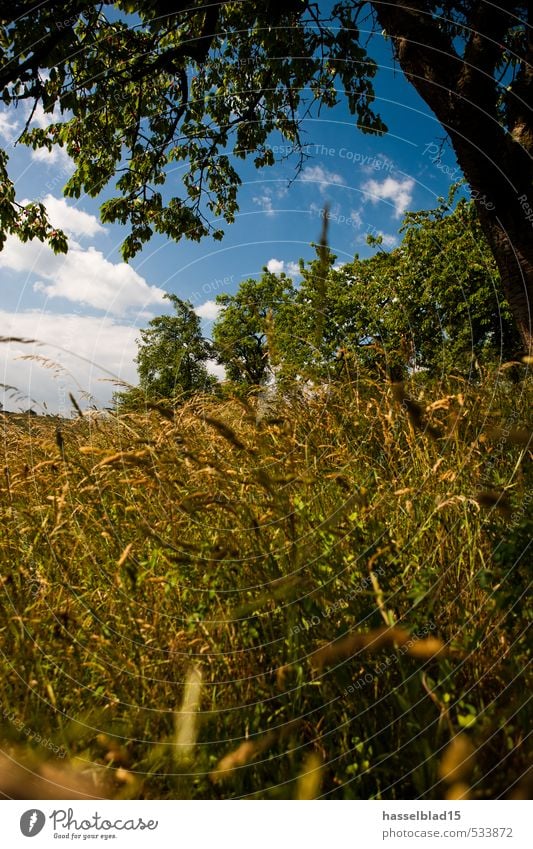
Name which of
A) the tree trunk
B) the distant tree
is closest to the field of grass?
the tree trunk

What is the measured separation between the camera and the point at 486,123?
609cm

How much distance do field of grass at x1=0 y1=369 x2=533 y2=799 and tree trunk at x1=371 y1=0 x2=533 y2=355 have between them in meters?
4.41

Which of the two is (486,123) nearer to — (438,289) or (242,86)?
(242,86)

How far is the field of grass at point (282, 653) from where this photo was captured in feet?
4.87

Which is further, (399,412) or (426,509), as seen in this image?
(399,412)

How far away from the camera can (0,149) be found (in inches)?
378

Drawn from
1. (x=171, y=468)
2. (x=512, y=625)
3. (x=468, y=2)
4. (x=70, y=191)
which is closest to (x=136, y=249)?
(x=70, y=191)

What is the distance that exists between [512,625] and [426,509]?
817mm

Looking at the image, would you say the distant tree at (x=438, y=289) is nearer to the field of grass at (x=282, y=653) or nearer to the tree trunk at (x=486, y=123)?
the tree trunk at (x=486, y=123)
